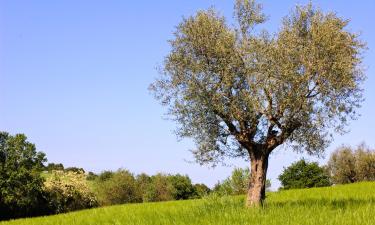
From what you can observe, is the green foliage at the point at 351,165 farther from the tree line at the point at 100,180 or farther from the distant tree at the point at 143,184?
the distant tree at the point at 143,184

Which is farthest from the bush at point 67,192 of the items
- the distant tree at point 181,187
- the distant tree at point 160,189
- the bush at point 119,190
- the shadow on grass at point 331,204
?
the shadow on grass at point 331,204

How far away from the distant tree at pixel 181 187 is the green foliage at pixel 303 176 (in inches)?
757

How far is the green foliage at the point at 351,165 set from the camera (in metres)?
88.8

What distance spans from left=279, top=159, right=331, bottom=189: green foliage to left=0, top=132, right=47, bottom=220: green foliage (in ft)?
151

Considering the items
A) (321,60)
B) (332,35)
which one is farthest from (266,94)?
(332,35)

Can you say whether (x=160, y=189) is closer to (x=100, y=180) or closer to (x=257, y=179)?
(x=100, y=180)

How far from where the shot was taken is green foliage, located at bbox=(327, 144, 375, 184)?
8875 centimetres

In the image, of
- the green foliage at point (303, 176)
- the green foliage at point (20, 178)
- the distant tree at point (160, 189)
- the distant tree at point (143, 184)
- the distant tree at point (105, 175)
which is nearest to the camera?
the green foliage at point (20, 178)

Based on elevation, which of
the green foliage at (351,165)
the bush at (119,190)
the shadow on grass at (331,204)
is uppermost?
the green foliage at (351,165)

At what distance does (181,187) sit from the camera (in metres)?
92.7

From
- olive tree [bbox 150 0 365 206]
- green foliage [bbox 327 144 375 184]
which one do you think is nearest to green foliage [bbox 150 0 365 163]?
olive tree [bbox 150 0 365 206]

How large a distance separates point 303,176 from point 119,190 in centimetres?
3475

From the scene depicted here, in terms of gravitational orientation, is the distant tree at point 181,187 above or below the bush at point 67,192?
above

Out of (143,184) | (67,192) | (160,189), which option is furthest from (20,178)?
(143,184)
